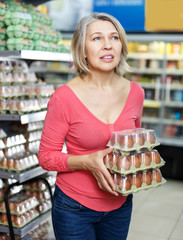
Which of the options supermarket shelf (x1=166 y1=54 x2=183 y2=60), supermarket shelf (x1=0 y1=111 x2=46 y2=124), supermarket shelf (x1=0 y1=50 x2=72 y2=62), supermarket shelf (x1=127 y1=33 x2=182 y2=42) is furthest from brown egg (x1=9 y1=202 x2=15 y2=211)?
supermarket shelf (x1=166 y1=54 x2=183 y2=60)

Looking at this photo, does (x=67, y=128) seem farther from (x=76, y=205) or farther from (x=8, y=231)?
(x=8, y=231)

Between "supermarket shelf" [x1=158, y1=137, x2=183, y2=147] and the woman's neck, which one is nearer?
the woman's neck

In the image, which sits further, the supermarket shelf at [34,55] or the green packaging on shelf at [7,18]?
the green packaging on shelf at [7,18]

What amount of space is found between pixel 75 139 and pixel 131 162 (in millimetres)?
279

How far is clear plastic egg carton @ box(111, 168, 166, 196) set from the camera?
5.09 ft

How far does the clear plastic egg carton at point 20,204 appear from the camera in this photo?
2.82 metres

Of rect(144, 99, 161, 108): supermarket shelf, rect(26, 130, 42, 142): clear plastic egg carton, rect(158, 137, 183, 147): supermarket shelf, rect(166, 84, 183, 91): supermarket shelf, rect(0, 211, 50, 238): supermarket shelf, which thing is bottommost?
rect(158, 137, 183, 147): supermarket shelf

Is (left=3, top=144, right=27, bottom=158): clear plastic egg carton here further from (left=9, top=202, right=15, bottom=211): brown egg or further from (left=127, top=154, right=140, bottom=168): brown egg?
(left=127, top=154, right=140, bottom=168): brown egg

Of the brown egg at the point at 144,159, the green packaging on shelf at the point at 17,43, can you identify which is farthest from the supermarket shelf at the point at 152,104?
the brown egg at the point at 144,159

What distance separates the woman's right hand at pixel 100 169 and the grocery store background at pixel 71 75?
123cm

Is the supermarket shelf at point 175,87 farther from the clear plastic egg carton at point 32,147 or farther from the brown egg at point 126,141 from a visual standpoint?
the brown egg at point 126,141

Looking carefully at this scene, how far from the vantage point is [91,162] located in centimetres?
153

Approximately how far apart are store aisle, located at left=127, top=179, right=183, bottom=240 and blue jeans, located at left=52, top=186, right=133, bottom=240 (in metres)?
1.83

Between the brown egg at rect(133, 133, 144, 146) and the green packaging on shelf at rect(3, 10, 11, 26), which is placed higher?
the green packaging on shelf at rect(3, 10, 11, 26)
